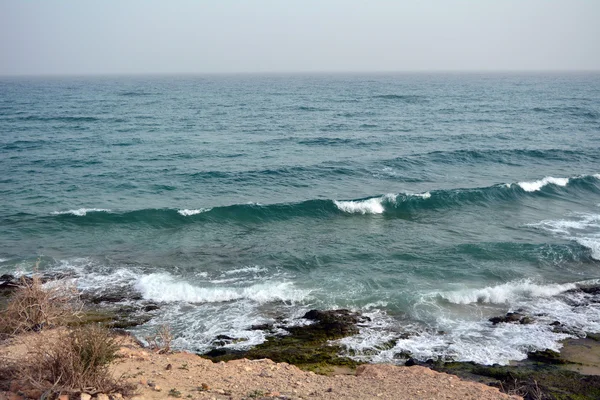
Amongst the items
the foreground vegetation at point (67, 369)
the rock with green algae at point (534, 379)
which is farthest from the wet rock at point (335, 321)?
the foreground vegetation at point (67, 369)

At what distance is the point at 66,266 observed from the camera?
60.4ft

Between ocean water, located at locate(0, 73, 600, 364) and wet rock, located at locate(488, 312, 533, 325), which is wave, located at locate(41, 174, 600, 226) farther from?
wet rock, located at locate(488, 312, 533, 325)

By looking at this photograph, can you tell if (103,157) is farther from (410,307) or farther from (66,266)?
(410,307)

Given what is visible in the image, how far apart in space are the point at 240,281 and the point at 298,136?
1093 inches

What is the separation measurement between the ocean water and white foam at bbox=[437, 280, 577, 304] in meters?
0.07

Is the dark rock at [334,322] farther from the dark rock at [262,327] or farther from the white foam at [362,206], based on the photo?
the white foam at [362,206]

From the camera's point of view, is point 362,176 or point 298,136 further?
point 298,136

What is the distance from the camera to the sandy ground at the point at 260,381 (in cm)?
848

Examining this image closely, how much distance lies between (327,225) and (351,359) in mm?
11701

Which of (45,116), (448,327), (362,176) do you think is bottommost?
(448,327)

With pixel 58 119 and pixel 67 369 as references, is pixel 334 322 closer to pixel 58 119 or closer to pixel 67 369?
pixel 67 369

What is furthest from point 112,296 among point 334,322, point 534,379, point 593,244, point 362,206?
point 593,244

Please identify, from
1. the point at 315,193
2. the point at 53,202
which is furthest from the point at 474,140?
the point at 53,202

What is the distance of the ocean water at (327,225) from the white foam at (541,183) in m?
0.13
